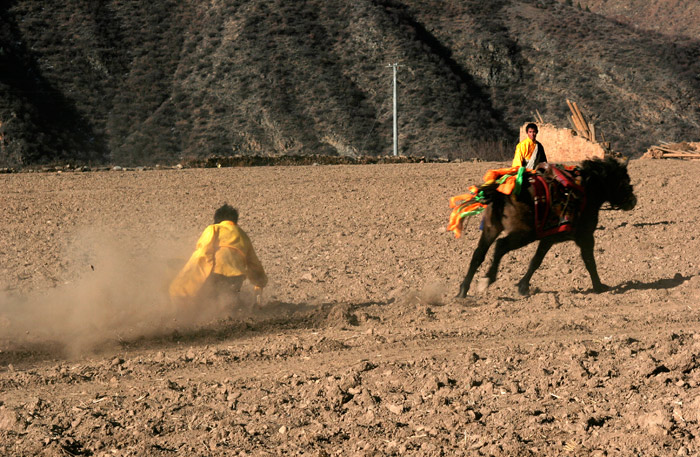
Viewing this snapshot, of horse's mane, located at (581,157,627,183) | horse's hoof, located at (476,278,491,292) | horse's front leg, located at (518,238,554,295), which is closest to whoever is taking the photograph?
horse's hoof, located at (476,278,491,292)

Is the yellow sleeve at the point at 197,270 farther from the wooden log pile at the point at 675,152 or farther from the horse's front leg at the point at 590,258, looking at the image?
the wooden log pile at the point at 675,152

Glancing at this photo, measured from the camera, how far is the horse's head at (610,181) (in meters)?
9.52

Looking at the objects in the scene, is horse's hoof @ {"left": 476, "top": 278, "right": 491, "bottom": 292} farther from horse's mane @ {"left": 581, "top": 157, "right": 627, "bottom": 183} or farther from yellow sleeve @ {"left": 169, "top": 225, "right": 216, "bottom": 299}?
yellow sleeve @ {"left": 169, "top": 225, "right": 216, "bottom": 299}

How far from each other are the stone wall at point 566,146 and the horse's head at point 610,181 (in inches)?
475

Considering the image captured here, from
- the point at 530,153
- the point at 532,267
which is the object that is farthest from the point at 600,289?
the point at 530,153

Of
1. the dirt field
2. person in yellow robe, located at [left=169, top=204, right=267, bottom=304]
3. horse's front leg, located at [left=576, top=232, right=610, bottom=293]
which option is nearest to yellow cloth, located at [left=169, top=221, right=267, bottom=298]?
person in yellow robe, located at [left=169, top=204, right=267, bottom=304]

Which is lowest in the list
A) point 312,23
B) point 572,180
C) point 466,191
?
point 466,191

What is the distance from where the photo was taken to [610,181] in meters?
9.68

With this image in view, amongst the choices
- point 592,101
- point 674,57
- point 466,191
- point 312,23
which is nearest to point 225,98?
point 312,23

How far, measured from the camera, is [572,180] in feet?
30.2

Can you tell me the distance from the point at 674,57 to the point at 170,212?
157ft

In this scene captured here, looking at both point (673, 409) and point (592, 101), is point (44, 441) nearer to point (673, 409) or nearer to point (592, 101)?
point (673, 409)

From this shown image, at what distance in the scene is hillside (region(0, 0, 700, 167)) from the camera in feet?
132

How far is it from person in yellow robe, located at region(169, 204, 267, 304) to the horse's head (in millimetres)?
4120
